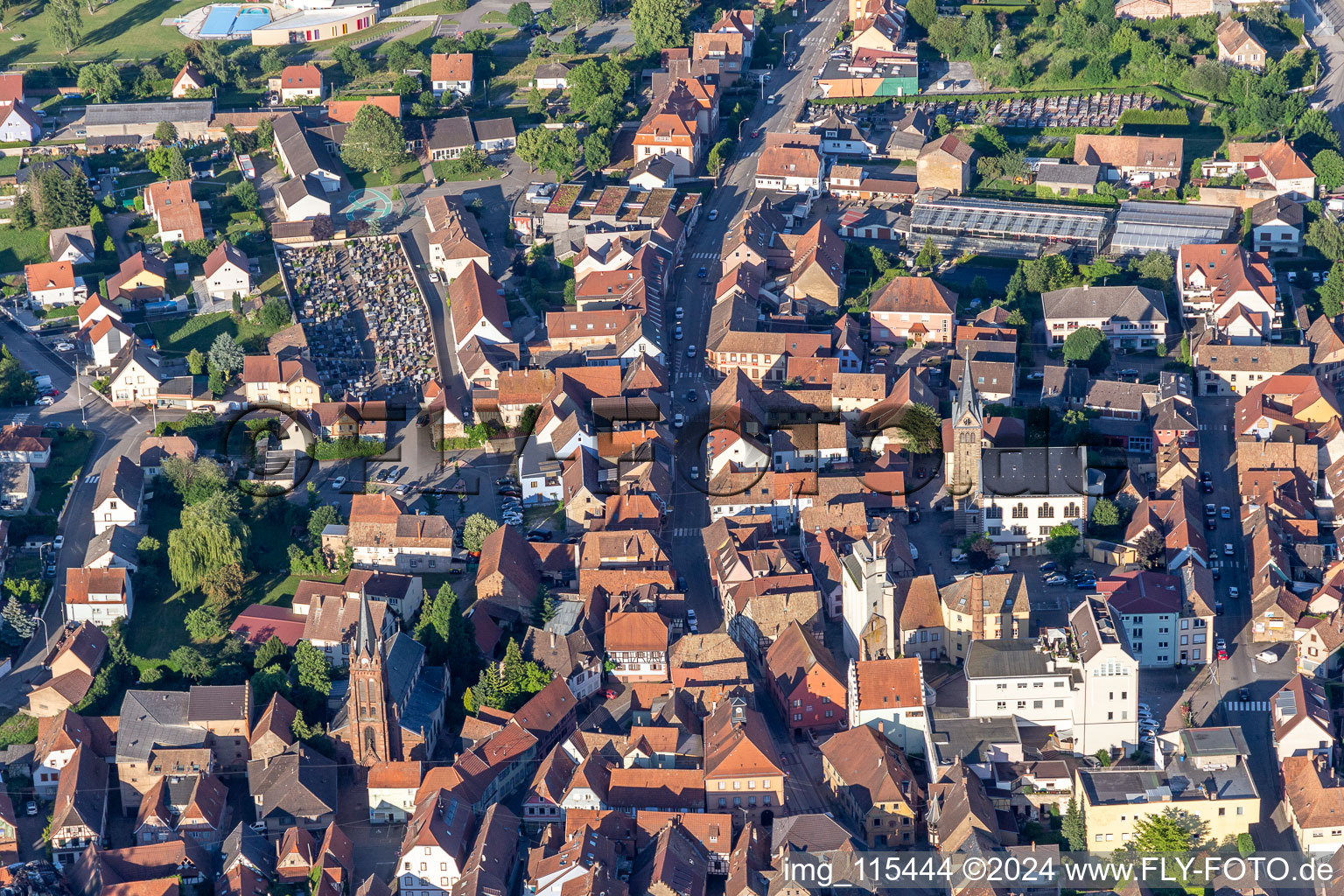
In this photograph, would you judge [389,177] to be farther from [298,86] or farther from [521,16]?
[521,16]

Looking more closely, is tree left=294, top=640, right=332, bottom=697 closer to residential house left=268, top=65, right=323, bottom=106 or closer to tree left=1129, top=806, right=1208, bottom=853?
tree left=1129, top=806, right=1208, bottom=853

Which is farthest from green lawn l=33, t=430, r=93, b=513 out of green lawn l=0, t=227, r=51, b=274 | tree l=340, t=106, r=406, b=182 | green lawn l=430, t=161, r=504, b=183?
green lawn l=430, t=161, r=504, b=183

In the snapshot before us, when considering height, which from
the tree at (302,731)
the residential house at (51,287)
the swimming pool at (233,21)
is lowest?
the swimming pool at (233,21)

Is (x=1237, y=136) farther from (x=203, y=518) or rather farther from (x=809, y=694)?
(x=203, y=518)

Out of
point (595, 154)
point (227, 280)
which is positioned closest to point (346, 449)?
point (227, 280)

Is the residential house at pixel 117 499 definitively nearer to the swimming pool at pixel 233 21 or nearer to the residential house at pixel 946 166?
the residential house at pixel 946 166

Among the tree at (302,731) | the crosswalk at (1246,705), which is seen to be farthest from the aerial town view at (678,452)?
the crosswalk at (1246,705)
